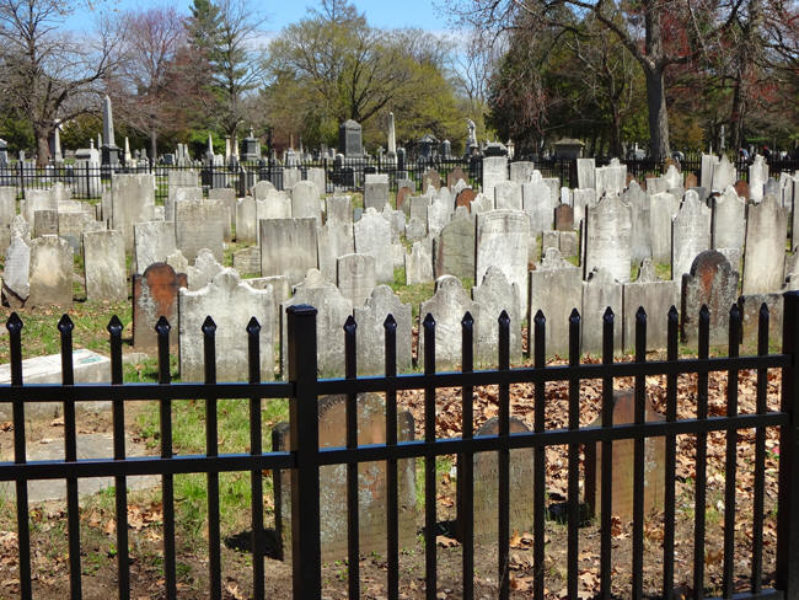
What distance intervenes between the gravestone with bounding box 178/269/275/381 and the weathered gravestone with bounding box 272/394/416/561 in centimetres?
396

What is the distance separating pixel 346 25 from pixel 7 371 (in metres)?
61.5

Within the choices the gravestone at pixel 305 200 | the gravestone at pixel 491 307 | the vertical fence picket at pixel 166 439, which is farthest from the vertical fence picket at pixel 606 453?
the gravestone at pixel 305 200

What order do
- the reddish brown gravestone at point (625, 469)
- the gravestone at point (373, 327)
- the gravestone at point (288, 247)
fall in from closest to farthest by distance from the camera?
the reddish brown gravestone at point (625, 469) < the gravestone at point (373, 327) < the gravestone at point (288, 247)

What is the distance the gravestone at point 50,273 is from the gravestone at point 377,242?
4191 mm

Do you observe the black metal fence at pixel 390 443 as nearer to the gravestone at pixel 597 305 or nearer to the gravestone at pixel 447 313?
the gravestone at pixel 447 313

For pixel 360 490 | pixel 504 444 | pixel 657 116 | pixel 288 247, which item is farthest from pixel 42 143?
pixel 504 444

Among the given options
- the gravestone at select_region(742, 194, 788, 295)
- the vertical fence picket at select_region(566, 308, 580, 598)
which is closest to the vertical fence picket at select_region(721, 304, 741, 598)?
the vertical fence picket at select_region(566, 308, 580, 598)

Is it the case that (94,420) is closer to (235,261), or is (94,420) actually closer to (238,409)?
(238,409)

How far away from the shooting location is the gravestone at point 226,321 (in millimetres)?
9281

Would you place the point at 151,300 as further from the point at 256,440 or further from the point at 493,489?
the point at 256,440

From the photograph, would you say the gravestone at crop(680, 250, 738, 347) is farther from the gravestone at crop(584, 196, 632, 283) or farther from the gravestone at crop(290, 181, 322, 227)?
the gravestone at crop(290, 181, 322, 227)

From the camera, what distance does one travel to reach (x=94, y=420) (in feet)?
26.7

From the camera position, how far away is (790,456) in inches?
172

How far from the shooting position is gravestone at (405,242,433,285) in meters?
14.7
